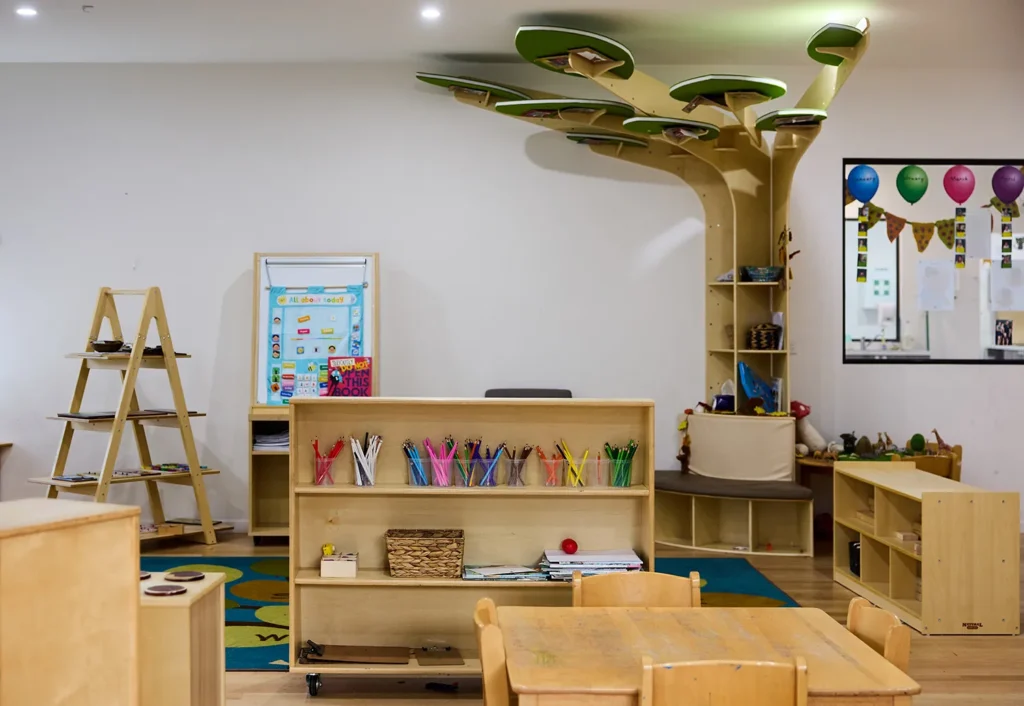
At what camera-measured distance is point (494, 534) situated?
4.01 metres

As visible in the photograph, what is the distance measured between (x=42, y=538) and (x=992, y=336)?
7.08 metres

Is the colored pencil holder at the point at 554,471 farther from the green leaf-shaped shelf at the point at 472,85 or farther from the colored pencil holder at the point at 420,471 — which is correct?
the green leaf-shaped shelf at the point at 472,85

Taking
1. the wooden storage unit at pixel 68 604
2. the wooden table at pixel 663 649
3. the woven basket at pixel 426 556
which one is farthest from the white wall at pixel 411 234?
the wooden storage unit at pixel 68 604

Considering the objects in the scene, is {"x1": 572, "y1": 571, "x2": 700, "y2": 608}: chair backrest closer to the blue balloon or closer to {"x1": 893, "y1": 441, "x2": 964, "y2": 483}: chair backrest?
{"x1": 893, "y1": 441, "x2": 964, "y2": 483}: chair backrest

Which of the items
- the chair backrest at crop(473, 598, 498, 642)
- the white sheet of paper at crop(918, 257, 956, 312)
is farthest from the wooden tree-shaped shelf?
the chair backrest at crop(473, 598, 498, 642)

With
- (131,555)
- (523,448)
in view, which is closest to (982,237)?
(523,448)

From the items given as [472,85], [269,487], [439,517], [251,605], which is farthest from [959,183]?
[251,605]

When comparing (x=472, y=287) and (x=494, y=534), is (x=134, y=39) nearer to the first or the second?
(x=472, y=287)

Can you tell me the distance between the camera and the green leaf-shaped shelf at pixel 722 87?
5309 mm

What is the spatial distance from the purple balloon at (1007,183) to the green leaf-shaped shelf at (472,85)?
350cm

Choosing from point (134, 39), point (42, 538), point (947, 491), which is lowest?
point (947, 491)

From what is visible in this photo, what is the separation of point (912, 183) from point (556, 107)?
2777 mm

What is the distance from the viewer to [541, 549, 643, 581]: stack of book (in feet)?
12.5

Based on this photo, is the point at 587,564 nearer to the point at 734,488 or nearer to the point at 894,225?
the point at 734,488
